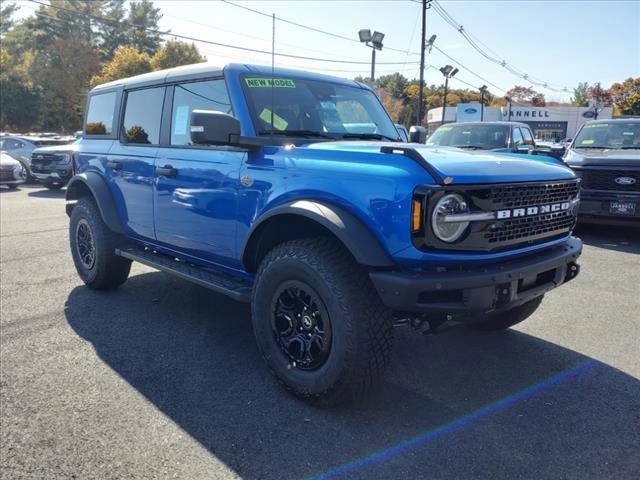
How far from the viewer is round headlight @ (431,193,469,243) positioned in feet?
8.54

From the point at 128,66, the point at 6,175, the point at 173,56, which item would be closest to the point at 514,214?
the point at 6,175

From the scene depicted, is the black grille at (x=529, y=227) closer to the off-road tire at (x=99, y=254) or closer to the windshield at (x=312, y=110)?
the windshield at (x=312, y=110)

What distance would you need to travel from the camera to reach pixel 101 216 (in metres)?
4.89

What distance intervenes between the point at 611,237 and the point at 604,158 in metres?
1.42

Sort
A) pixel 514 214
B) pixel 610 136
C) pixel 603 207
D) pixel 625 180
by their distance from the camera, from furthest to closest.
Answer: pixel 610 136 → pixel 603 207 → pixel 625 180 → pixel 514 214

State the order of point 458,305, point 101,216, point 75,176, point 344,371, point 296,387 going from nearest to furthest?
point 458,305, point 344,371, point 296,387, point 101,216, point 75,176

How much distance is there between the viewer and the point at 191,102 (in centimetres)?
402

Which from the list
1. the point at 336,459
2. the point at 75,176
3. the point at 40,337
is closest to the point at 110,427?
the point at 336,459

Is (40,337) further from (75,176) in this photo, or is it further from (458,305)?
(458,305)

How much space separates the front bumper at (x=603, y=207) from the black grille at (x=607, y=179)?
0.33ft

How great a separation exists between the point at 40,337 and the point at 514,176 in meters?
3.61

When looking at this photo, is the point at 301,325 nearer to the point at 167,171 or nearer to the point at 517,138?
the point at 167,171

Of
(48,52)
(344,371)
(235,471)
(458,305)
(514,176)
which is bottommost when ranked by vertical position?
(235,471)

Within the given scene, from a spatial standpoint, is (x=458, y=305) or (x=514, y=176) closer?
(x=458, y=305)
